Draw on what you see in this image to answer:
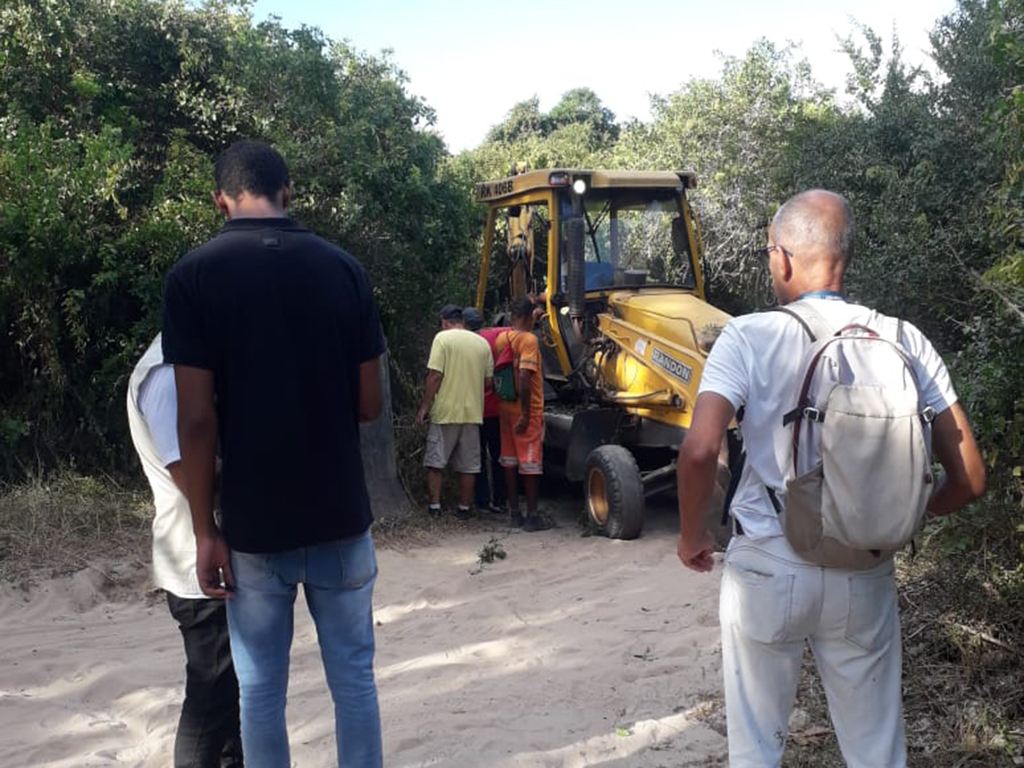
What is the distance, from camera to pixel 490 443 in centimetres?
862

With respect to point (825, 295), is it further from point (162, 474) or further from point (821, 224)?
point (162, 474)

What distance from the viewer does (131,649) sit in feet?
17.4

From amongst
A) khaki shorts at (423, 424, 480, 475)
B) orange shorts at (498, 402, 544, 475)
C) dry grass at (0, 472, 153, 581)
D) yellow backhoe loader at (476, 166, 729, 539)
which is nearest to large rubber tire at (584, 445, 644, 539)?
yellow backhoe loader at (476, 166, 729, 539)

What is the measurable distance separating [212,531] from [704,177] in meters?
13.5

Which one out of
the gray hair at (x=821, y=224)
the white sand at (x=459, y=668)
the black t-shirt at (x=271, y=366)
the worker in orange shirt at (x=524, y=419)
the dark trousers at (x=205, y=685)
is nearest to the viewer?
the gray hair at (x=821, y=224)

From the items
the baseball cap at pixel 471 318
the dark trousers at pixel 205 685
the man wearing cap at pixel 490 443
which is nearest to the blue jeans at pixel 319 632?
the dark trousers at pixel 205 685

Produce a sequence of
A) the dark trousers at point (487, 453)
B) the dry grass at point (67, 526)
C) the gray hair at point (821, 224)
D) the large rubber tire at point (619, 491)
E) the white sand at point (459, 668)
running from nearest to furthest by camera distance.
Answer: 1. the gray hair at point (821, 224)
2. the white sand at point (459, 668)
3. the dry grass at point (67, 526)
4. the large rubber tire at point (619, 491)
5. the dark trousers at point (487, 453)

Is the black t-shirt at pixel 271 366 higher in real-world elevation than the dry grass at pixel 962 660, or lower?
higher

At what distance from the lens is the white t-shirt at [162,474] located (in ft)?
9.98

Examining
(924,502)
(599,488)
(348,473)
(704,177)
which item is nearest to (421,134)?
(599,488)

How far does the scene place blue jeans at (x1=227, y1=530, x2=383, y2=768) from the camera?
2.84 m

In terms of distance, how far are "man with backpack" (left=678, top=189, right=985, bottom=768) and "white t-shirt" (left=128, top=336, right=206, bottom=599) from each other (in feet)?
5.12

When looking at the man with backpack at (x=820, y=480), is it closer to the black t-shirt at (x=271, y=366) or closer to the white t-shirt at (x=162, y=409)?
the black t-shirt at (x=271, y=366)

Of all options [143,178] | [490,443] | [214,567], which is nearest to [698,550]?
[214,567]
